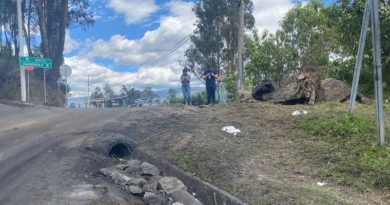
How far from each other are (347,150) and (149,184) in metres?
3.01

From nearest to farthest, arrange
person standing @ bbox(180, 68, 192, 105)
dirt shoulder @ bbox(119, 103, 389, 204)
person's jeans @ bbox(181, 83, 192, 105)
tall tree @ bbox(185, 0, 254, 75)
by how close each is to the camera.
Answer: dirt shoulder @ bbox(119, 103, 389, 204)
person standing @ bbox(180, 68, 192, 105)
person's jeans @ bbox(181, 83, 192, 105)
tall tree @ bbox(185, 0, 254, 75)

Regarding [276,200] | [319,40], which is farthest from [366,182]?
[319,40]

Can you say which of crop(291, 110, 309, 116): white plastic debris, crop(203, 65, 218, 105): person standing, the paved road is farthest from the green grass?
crop(203, 65, 218, 105): person standing

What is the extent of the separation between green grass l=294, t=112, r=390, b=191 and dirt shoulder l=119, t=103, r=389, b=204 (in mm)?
130

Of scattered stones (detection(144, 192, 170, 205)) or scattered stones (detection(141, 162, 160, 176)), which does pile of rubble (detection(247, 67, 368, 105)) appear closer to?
scattered stones (detection(141, 162, 160, 176))

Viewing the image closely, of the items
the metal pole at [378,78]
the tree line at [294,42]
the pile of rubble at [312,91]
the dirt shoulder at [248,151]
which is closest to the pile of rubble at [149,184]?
the dirt shoulder at [248,151]

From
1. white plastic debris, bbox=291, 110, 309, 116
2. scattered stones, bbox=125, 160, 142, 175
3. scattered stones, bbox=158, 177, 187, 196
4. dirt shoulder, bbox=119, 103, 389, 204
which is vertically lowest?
scattered stones, bbox=158, 177, 187, 196

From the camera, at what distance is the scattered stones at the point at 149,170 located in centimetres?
699

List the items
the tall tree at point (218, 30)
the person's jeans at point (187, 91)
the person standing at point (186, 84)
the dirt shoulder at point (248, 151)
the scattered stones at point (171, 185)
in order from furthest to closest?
1. the tall tree at point (218, 30)
2. the person's jeans at point (187, 91)
3. the person standing at point (186, 84)
4. the scattered stones at point (171, 185)
5. the dirt shoulder at point (248, 151)

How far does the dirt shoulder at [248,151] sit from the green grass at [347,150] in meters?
0.13

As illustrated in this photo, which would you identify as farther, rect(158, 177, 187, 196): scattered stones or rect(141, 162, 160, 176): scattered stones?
rect(141, 162, 160, 176): scattered stones

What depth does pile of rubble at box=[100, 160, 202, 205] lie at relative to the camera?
19.3ft

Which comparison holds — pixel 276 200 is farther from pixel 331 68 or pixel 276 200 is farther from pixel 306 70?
pixel 331 68

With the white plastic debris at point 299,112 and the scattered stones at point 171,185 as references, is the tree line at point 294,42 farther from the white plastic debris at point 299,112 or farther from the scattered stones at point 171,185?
the scattered stones at point 171,185
